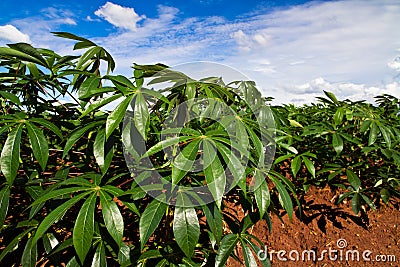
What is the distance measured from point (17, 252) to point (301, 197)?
1.76 metres

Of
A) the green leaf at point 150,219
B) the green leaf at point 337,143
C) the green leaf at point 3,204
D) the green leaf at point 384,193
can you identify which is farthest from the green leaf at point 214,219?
the green leaf at point 384,193

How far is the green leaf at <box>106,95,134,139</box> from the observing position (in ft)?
3.30

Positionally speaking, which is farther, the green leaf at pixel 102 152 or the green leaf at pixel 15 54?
the green leaf at pixel 15 54

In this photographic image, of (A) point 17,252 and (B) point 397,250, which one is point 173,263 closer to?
(A) point 17,252

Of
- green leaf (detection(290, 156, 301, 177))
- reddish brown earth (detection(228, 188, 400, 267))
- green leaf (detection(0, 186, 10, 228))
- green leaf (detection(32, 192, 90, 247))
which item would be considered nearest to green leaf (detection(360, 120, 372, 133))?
green leaf (detection(290, 156, 301, 177))

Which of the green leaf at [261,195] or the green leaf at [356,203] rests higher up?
the green leaf at [261,195]

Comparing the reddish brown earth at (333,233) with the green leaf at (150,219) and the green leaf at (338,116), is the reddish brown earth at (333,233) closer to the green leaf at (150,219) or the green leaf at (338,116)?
the green leaf at (338,116)

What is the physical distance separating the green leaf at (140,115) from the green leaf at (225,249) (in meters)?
0.48

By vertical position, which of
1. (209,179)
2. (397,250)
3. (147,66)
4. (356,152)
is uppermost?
(147,66)

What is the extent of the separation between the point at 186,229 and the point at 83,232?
286 millimetres

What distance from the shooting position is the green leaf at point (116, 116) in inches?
39.6

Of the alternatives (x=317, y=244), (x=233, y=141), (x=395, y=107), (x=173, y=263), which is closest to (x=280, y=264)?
(x=317, y=244)

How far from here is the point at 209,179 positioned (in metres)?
0.87

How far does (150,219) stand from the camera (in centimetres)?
97
